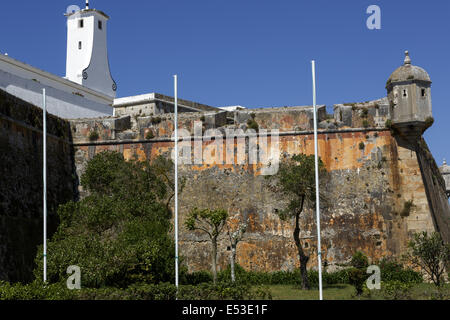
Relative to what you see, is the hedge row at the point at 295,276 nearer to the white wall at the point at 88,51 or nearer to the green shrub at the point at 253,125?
the green shrub at the point at 253,125

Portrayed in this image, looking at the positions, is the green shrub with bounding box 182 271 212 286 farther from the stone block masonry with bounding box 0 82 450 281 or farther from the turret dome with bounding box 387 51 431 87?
the turret dome with bounding box 387 51 431 87

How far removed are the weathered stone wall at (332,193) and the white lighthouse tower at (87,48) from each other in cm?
1759

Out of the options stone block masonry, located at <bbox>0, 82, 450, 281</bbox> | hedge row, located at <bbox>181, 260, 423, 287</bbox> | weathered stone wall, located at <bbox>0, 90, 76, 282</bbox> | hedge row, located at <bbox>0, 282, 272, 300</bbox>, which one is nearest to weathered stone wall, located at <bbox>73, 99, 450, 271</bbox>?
stone block masonry, located at <bbox>0, 82, 450, 281</bbox>

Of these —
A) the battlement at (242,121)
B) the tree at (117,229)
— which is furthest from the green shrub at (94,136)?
the tree at (117,229)

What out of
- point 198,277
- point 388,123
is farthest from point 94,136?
point 388,123

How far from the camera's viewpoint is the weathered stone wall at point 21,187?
20.6 m

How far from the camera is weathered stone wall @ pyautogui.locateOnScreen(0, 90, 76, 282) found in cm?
2058

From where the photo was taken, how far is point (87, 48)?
41.4m

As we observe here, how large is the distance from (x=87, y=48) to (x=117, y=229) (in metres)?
22.5

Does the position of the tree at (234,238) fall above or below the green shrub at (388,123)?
below

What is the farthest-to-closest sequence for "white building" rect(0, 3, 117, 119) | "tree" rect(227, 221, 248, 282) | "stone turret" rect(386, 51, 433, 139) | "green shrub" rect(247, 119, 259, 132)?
"white building" rect(0, 3, 117, 119) → "green shrub" rect(247, 119, 259, 132) → "stone turret" rect(386, 51, 433, 139) → "tree" rect(227, 221, 248, 282)

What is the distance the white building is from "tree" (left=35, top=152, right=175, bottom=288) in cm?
799

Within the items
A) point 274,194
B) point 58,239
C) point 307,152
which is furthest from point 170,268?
point 307,152

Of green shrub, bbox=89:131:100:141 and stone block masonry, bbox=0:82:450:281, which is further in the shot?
green shrub, bbox=89:131:100:141
